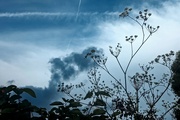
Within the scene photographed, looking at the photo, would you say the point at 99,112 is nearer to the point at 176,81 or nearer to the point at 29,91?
the point at 29,91

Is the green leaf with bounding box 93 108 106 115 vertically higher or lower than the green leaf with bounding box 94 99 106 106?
lower

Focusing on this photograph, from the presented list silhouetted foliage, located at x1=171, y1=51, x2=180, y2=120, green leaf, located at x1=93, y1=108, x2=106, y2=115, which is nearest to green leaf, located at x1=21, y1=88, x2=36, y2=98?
green leaf, located at x1=93, y1=108, x2=106, y2=115

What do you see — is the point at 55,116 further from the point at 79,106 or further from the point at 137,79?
the point at 137,79

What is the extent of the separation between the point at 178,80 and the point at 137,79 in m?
5.57

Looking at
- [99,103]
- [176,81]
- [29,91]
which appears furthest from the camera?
[176,81]

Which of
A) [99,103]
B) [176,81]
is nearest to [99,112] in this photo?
[99,103]

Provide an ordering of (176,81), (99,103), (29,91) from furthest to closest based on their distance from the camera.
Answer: (176,81) → (99,103) → (29,91)

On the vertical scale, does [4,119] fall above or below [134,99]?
below

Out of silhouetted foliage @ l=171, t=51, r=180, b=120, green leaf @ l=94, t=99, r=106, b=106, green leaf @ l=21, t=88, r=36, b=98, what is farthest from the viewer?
silhouetted foliage @ l=171, t=51, r=180, b=120

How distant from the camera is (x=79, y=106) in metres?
1.70

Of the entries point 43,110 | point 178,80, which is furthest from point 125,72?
point 43,110

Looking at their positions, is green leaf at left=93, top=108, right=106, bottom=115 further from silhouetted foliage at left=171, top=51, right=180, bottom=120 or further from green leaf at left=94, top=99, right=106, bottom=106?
silhouetted foliage at left=171, top=51, right=180, bottom=120

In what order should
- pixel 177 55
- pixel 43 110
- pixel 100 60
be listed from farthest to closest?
pixel 177 55 → pixel 100 60 → pixel 43 110

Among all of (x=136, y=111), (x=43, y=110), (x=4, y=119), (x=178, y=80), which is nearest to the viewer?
(x=4, y=119)
